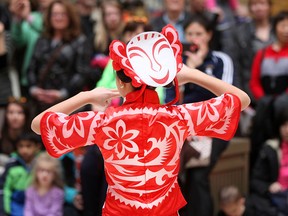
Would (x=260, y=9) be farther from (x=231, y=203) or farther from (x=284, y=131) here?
(x=231, y=203)

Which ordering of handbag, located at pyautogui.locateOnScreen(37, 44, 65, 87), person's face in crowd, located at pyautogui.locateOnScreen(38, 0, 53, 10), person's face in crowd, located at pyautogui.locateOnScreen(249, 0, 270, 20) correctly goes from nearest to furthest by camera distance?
handbag, located at pyautogui.locateOnScreen(37, 44, 65, 87) < person's face in crowd, located at pyautogui.locateOnScreen(249, 0, 270, 20) < person's face in crowd, located at pyautogui.locateOnScreen(38, 0, 53, 10)

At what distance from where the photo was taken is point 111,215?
148 inches

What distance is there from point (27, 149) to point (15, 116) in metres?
0.50

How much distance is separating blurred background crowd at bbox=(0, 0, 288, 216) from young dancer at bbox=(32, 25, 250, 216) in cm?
130

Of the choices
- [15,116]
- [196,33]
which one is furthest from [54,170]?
[196,33]

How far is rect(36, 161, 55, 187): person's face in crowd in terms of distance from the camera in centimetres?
596

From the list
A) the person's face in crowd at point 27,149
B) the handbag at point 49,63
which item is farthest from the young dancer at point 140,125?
the handbag at point 49,63

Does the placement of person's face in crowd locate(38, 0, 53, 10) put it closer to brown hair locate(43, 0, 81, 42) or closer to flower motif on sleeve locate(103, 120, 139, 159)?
brown hair locate(43, 0, 81, 42)

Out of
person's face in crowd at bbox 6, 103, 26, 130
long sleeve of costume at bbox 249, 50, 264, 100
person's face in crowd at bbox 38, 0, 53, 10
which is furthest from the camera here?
person's face in crowd at bbox 38, 0, 53, 10

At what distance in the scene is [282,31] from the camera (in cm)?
670

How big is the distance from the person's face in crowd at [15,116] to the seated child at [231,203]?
6.09 feet

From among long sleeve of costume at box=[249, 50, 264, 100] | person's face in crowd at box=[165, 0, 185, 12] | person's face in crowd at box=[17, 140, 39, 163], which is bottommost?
person's face in crowd at box=[17, 140, 39, 163]

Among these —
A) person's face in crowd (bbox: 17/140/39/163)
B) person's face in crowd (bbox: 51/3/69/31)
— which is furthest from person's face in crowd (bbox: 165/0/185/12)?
person's face in crowd (bbox: 17/140/39/163)

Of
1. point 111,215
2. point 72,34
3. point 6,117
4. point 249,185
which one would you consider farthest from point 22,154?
point 111,215
